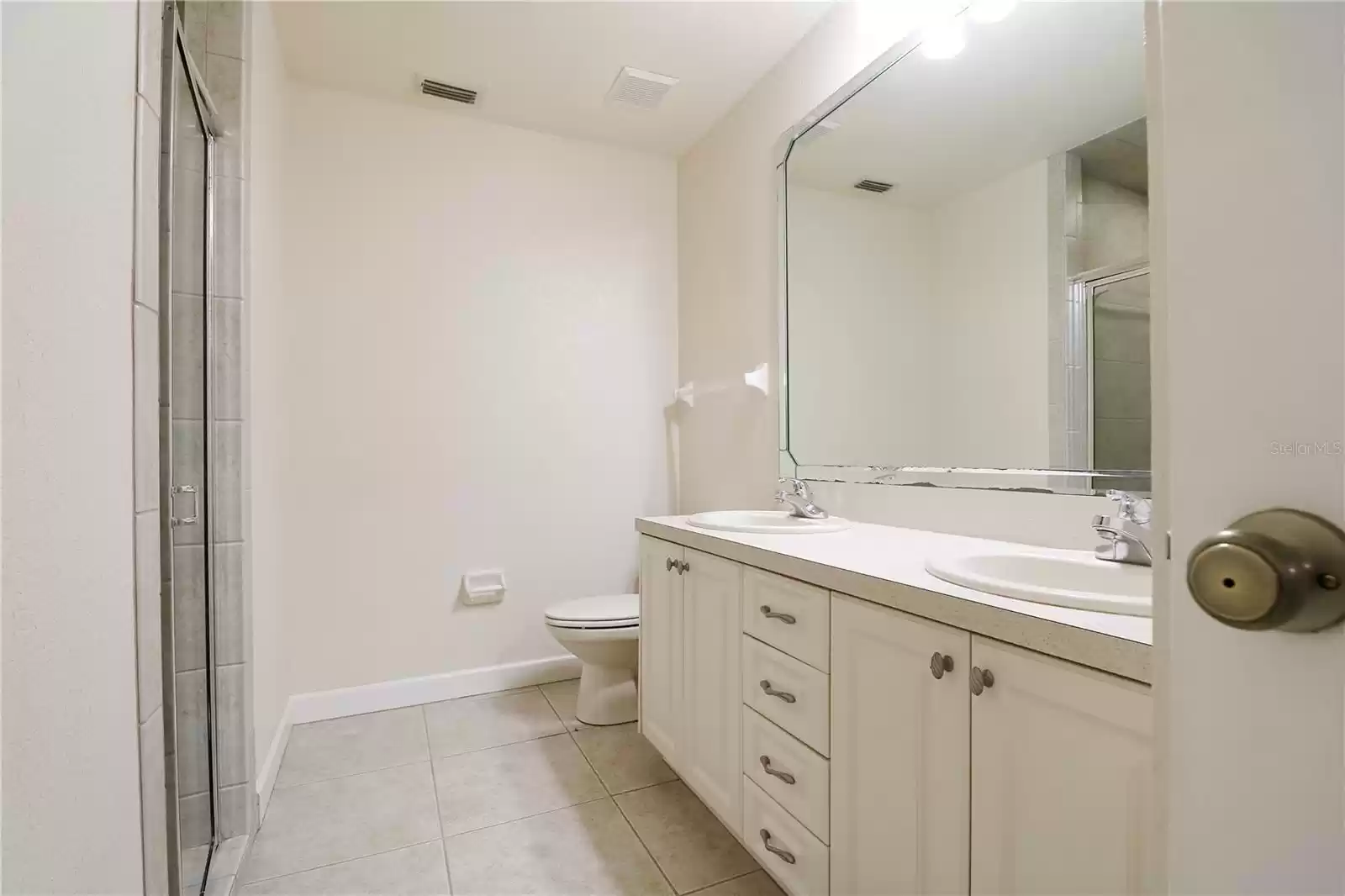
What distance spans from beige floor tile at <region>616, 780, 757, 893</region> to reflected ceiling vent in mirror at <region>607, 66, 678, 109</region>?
8.16ft

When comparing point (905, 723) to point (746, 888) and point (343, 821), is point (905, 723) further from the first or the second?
point (343, 821)

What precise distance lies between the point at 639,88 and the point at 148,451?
7.54ft

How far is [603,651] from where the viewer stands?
7.88ft

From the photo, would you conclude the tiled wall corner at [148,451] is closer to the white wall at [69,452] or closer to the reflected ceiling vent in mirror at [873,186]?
the white wall at [69,452]

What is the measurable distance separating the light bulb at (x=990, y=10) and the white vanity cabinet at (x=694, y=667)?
150 cm

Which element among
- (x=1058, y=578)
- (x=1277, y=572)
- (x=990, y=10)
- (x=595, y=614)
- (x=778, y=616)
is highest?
(x=990, y=10)

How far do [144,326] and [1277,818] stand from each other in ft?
3.48

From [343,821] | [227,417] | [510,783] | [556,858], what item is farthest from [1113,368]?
[343,821]

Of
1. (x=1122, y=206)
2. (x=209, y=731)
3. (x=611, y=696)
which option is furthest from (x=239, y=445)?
(x=1122, y=206)

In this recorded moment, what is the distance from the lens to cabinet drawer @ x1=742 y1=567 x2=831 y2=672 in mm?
1261

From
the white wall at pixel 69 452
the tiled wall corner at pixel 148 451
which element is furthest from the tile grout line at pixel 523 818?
the white wall at pixel 69 452

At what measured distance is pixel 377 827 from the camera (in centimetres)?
178

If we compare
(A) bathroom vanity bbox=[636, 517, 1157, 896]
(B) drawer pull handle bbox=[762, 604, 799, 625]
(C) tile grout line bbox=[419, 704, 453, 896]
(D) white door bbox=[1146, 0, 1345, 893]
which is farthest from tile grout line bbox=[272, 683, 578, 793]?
(D) white door bbox=[1146, 0, 1345, 893]

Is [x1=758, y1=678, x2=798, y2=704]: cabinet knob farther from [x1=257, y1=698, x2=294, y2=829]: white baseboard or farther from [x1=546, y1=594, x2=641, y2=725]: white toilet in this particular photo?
[x1=257, y1=698, x2=294, y2=829]: white baseboard
